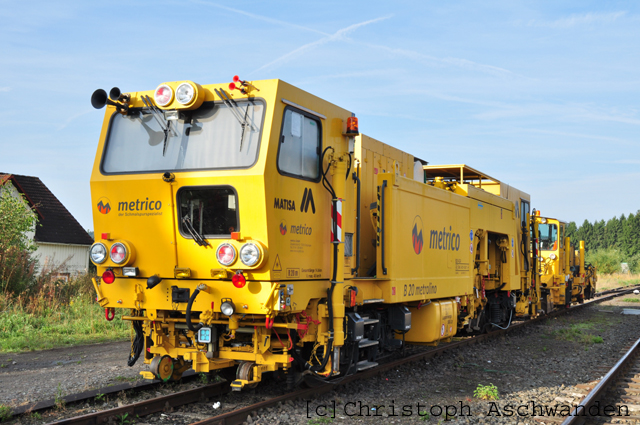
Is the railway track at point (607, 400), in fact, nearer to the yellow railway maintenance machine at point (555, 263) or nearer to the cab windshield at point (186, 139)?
the cab windshield at point (186, 139)

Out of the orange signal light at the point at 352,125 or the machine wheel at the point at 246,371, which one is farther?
the orange signal light at the point at 352,125

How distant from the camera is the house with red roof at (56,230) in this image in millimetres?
26422

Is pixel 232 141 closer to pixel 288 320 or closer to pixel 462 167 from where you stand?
pixel 288 320

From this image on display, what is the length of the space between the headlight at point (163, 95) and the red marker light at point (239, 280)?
6.77 feet

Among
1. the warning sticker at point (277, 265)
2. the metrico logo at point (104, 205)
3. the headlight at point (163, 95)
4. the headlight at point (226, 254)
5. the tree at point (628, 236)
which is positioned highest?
the tree at point (628, 236)

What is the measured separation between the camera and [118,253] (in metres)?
6.30

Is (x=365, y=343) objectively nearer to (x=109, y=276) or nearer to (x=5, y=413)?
(x=109, y=276)

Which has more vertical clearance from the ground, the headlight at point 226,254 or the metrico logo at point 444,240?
the metrico logo at point 444,240

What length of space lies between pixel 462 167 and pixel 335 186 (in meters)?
6.08

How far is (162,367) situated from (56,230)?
24014mm

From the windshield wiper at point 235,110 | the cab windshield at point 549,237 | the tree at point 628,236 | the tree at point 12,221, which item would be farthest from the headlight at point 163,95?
the tree at point 628,236

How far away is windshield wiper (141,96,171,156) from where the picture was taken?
20.6ft

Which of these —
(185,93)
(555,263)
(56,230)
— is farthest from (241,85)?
(56,230)

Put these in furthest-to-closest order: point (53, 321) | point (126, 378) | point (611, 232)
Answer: point (611, 232), point (53, 321), point (126, 378)
